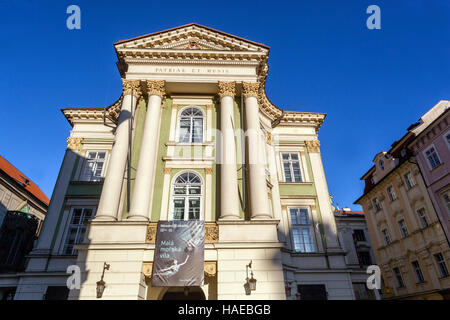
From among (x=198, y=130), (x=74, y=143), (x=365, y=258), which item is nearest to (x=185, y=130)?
(x=198, y=130)

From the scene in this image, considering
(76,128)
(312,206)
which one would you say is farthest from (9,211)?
(312,206)

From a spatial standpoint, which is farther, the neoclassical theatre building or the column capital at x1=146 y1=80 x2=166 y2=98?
the column capital at x1=146 y1=80 x2=166 y2=98

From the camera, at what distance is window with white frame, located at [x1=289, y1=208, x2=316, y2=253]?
1798cm

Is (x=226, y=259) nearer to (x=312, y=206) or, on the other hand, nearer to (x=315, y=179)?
(x=312, y=206)

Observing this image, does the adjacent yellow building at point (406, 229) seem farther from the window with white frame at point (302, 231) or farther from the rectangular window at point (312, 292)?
the rectangular window at point (312, 292)

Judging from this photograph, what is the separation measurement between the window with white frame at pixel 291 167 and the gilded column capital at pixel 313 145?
1.12 metres

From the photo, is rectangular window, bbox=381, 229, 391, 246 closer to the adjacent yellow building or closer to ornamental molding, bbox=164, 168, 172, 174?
the adjacent yellow building

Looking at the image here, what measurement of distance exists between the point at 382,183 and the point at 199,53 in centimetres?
2481

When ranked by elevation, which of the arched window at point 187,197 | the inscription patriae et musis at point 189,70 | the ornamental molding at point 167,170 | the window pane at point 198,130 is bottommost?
the arched window at point 187,197

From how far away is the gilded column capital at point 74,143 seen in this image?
21.4 meters

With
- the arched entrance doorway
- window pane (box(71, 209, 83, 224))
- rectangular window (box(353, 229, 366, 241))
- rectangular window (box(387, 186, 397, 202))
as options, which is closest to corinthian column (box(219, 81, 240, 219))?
the arched entrance doorway

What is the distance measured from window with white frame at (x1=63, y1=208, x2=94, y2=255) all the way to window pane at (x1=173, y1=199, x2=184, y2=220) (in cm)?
748

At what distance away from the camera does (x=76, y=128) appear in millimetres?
22250

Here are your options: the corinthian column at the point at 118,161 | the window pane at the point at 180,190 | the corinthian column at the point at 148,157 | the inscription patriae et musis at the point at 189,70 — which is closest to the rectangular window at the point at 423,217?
the inscription patriae et musis at the point at 189,70
